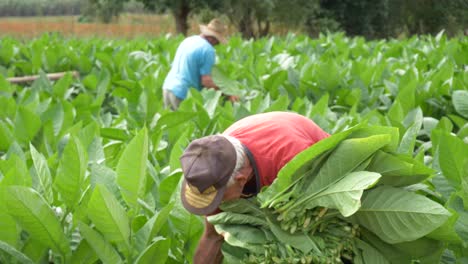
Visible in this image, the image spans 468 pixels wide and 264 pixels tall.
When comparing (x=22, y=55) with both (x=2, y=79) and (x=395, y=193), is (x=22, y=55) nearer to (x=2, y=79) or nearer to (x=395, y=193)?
(x=2, y=79)

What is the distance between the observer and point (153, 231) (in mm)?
2248

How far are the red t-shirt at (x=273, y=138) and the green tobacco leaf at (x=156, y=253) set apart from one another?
0.32 metres

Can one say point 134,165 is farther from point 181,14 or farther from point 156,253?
point 181,14

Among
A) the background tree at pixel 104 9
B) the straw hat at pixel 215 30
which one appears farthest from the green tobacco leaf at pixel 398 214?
the background tree at pixel 104 9

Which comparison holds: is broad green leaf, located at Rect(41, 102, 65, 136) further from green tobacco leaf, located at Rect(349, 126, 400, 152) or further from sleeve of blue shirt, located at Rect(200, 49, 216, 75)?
sleeve of blue shirt, located at Rect(200, 49, 216, 75)

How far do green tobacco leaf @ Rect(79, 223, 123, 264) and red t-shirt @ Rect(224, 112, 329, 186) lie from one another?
470 millimetres

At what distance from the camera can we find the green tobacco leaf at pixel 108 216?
6.68 ft

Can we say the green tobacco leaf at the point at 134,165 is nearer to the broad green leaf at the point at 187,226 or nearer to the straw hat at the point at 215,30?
the broad green leaf at the point at 187,226

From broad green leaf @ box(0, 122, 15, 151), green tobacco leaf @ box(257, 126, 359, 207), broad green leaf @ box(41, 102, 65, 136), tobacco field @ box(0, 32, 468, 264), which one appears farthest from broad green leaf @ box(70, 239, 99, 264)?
broad green leaf @ box(41, 102, 65, 136)

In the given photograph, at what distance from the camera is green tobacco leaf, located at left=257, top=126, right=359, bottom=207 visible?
1.90 meters

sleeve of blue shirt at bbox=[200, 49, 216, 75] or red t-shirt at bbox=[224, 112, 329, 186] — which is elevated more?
red t-shirt at bbox=[224, 112, 329, 186]

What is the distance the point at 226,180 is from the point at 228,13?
3503 cm

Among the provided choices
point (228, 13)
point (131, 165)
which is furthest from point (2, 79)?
point (228, 13)

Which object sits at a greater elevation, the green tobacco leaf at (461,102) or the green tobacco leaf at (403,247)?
the green tobacco leaf at (403,247)
